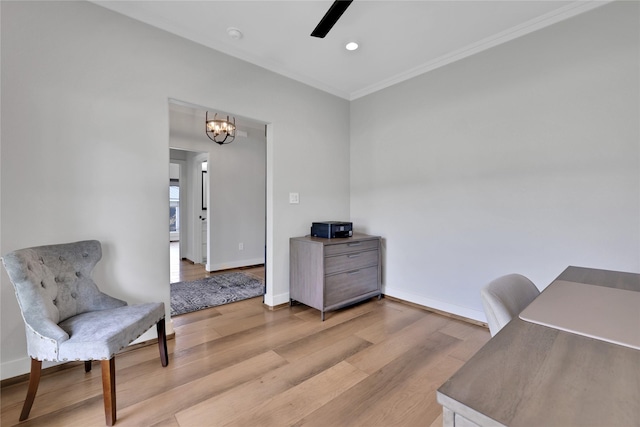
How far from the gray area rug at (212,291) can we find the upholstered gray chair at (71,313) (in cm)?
116

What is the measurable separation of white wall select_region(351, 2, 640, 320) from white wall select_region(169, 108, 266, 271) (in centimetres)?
245

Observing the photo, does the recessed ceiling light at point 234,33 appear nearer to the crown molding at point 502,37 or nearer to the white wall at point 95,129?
the white wall at point 95,129

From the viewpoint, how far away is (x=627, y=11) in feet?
6.01

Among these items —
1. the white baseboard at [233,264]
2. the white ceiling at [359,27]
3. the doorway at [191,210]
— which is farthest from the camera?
the doorway at [191,210]

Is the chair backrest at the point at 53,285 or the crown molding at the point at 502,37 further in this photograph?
the crown molding at the point at 502,37

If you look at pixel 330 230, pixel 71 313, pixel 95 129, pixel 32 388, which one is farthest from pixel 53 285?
pixel 330 230

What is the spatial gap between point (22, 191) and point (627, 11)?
160 inches

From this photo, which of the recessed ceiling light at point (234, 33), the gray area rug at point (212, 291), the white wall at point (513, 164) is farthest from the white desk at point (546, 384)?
the gray area rug at point (212, 291)

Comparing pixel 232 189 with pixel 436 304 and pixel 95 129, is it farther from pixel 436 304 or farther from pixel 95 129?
pixel 436 304

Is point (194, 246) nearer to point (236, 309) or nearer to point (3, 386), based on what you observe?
point (236, 309)

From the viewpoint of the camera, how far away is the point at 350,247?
285 centimetres

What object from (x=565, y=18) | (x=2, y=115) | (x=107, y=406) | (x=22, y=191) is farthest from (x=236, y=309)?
(x=565, y=18)

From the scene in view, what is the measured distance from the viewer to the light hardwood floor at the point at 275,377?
1418 millimetres

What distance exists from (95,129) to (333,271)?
2193 mm
